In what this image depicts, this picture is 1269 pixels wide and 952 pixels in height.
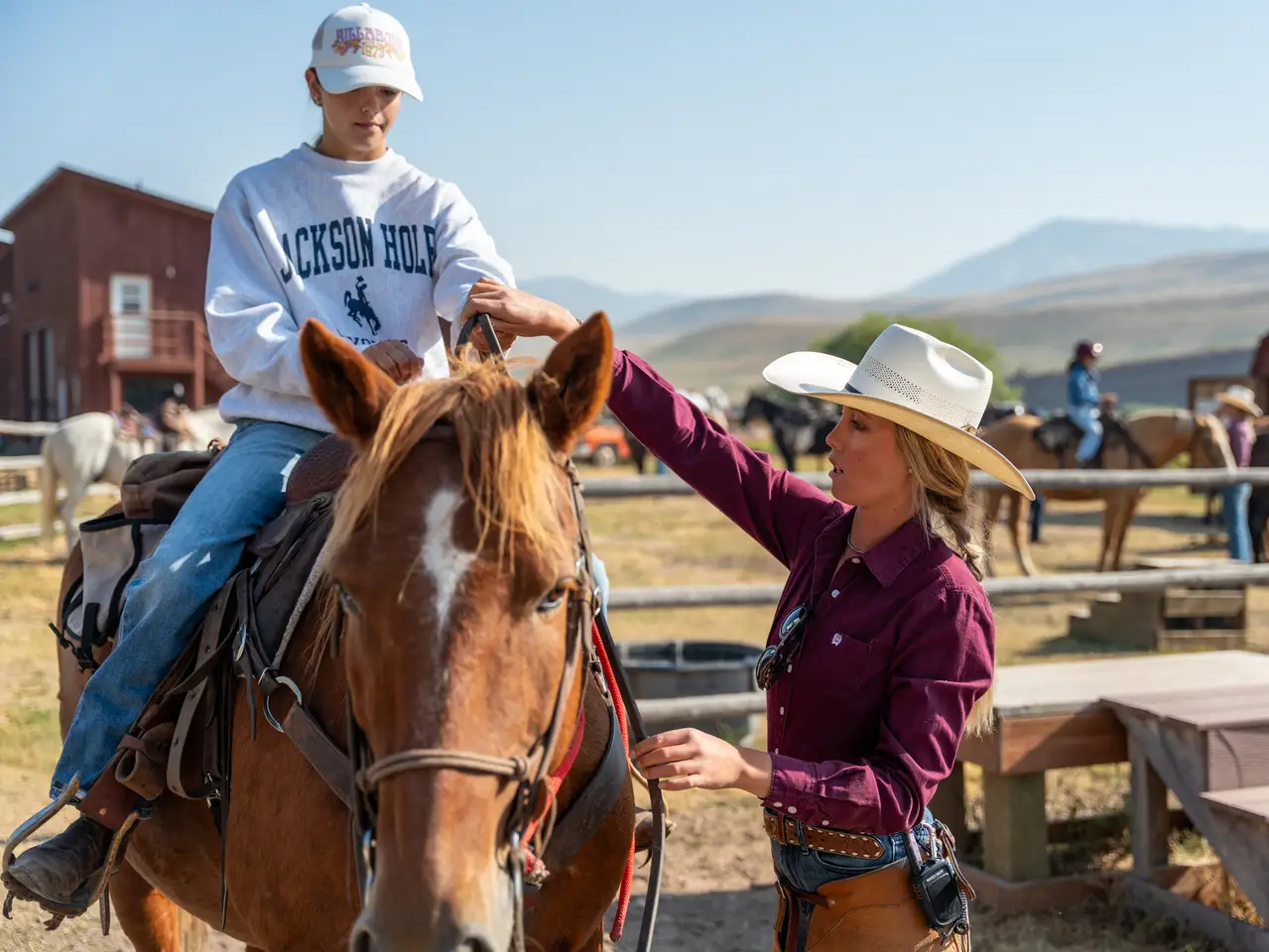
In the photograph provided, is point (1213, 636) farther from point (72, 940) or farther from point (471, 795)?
point (471, 795)

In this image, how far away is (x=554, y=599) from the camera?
162cm

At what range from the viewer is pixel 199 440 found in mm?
14422

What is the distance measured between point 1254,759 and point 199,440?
13.4m

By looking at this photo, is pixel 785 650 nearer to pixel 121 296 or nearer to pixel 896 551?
pixel 896 551

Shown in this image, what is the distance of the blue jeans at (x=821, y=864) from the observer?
85.9 inches

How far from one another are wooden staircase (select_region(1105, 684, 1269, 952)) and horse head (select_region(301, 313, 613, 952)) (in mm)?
2884

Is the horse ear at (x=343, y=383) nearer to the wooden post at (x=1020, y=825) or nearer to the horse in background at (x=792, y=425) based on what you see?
the wooden post at (x=1020, y=825)

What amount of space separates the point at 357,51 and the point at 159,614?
1432 millimetres

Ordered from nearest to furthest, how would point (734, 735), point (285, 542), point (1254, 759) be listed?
point (285, 542), point (1254, 759), point (734, 735)

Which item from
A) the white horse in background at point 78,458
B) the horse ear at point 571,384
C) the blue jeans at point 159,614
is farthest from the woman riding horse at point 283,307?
the white horse in background at point 78,458

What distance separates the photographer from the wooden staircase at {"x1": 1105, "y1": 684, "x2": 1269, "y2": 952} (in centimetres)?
355

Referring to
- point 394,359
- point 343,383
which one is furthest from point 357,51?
point 343,383

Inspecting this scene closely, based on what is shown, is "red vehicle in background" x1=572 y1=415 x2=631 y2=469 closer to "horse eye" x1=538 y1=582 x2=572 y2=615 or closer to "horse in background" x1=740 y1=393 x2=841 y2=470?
"horse in background" x1=740 y1=393 x2=841 y2=470

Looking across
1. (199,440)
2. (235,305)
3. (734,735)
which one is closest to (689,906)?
(734,735)
